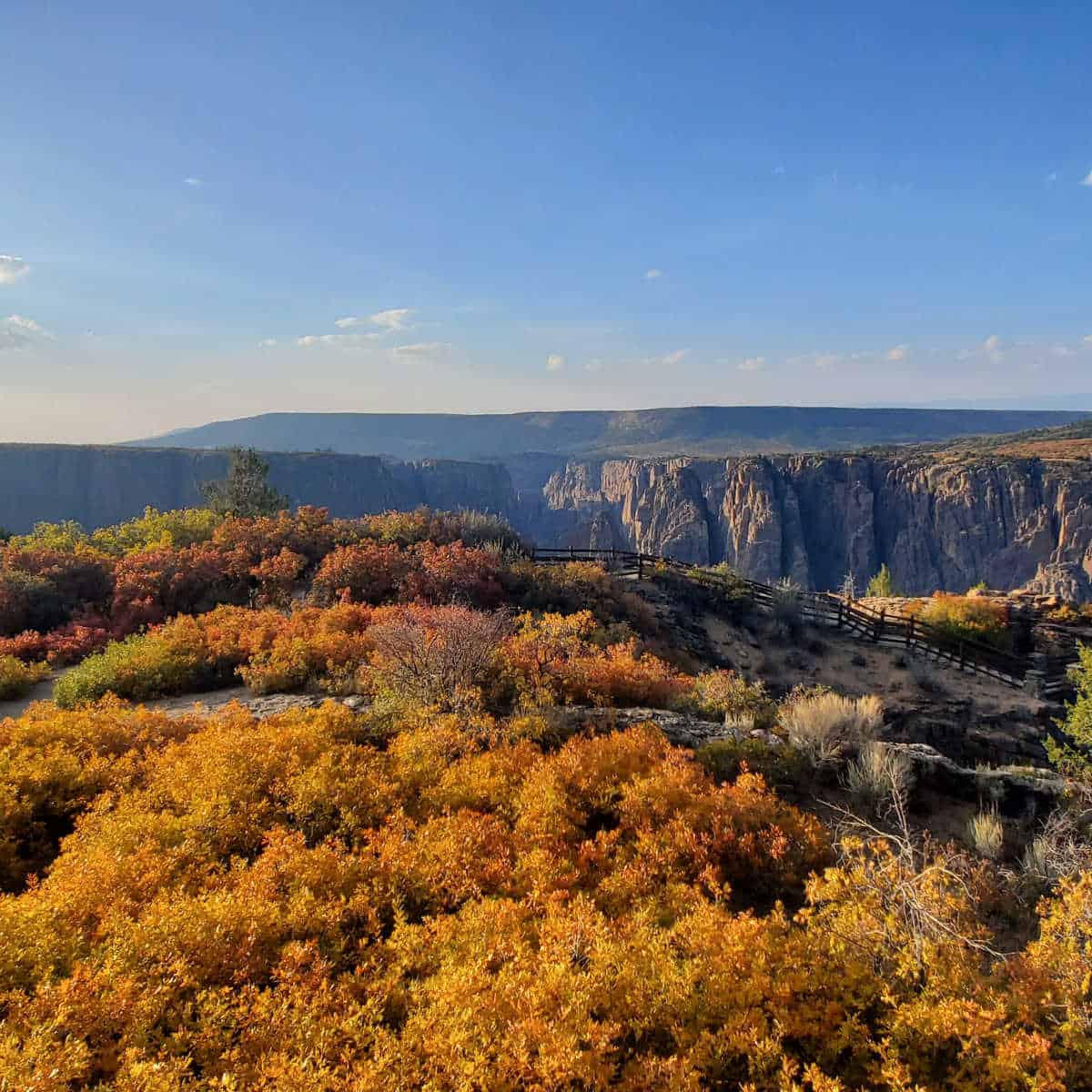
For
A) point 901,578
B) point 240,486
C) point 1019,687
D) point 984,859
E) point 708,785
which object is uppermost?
point 240,486

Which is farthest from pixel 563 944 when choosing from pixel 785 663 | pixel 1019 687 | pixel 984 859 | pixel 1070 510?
pixel 1070 510

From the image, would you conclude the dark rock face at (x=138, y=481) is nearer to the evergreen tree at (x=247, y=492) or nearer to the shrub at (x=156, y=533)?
the evergreen tree at (x=247, y=492)

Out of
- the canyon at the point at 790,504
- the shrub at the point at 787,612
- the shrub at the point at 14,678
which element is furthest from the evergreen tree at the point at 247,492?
the canyon at the point at 790,504

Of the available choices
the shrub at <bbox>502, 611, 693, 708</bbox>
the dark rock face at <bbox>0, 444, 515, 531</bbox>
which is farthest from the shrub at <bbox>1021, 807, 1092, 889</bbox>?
the dark rock face at <bbox>0, 444, 515, 531</bbox>

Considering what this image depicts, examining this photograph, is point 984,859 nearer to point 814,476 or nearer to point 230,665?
point 230,665

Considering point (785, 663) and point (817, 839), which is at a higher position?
point (817, 839)
